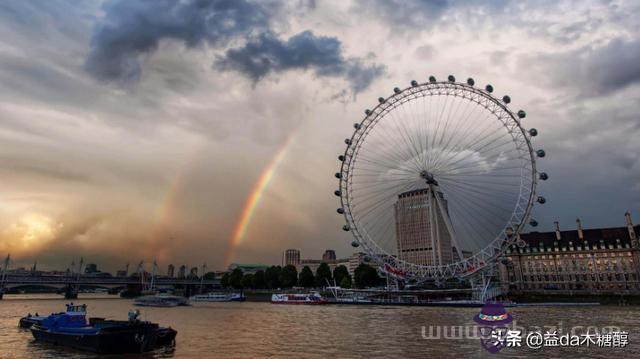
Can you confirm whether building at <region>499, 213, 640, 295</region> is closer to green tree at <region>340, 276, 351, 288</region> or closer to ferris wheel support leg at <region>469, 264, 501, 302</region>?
ferris wheel support leg at <region>469, 264, 501, 302</region>

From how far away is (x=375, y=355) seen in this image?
25938mm

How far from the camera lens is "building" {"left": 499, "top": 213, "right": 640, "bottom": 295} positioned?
109 meters

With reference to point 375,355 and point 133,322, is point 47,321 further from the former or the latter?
point 375,355

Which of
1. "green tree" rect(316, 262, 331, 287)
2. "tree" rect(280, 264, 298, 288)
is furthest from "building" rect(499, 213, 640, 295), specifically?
"tree" rect(280, 264, 298, 288)

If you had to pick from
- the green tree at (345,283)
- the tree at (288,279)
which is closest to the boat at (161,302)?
the tree at (288,279)

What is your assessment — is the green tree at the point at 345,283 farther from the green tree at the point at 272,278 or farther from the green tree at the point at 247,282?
the green tree at the point at 247,282

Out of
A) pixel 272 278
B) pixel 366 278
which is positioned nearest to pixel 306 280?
pixel 272 278

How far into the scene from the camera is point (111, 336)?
27750 mm

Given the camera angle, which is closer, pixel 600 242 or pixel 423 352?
pixel 423 352

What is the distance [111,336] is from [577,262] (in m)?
127

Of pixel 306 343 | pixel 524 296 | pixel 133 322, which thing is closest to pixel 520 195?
pixel 524 296

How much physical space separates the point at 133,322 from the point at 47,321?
12119mm

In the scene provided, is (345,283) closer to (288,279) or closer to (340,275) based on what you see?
(340,275)

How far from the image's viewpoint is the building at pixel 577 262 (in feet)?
358
